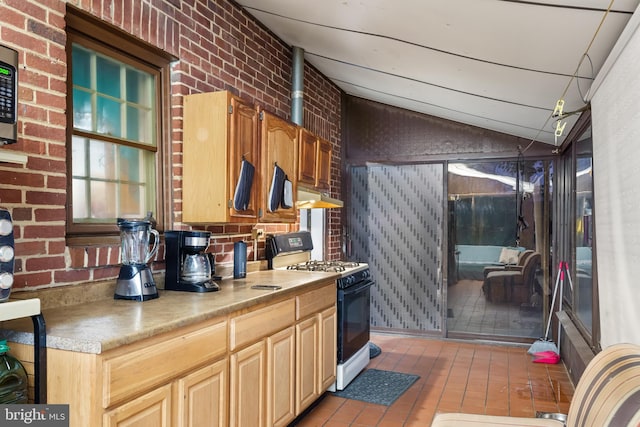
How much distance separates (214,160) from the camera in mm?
2854

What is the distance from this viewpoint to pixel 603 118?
2.46 meters

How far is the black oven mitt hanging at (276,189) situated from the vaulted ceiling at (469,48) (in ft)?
3.66

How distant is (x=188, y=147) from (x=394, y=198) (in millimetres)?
3147

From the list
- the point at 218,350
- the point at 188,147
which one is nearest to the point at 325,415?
the point at 218,350

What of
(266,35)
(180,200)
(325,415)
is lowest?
(325,415)

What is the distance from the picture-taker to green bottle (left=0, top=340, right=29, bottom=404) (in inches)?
62.4

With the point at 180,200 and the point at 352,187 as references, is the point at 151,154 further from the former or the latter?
the point at 352,187

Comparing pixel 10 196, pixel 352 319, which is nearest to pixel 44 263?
pixel 10 196

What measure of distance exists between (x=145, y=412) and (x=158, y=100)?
184cm

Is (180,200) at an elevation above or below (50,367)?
above

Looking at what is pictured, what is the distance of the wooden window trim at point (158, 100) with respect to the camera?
2322 millimetres

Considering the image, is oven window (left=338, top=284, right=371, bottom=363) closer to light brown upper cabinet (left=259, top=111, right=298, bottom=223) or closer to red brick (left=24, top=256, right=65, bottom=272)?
light brown upper cabinet (left=259, top=111, right=298, bottom=223)

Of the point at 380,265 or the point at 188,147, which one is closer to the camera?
the point at 188,147

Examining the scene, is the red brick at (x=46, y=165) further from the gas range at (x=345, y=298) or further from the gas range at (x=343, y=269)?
the gas range at (x=343, y=269)
